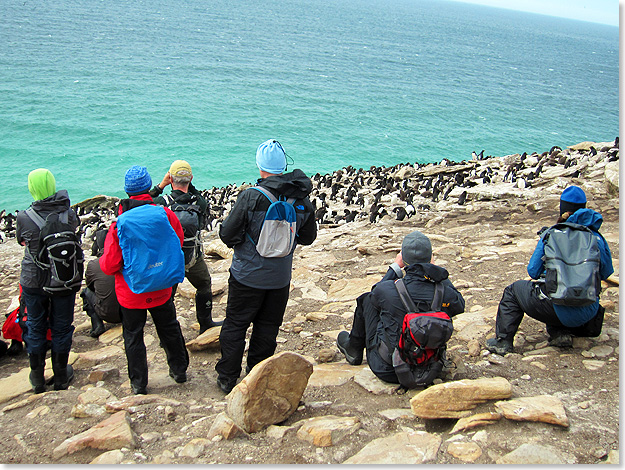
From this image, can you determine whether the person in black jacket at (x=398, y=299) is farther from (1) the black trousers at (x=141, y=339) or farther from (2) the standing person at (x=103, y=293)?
(2) the standing person at (x=103, y=293)

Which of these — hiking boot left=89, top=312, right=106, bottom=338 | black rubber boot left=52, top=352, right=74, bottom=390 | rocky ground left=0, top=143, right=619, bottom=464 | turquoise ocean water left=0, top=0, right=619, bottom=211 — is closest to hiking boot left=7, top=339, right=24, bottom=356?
rocky ground left=0, top=143, right=619, bottom=464

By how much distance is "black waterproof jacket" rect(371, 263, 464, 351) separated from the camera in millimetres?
3582

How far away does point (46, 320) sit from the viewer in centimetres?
442

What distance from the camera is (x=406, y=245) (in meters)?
3.69

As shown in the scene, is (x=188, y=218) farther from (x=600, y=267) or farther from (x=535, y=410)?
(x=600, y=267)

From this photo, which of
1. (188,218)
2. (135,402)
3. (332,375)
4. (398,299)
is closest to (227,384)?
(135,402)

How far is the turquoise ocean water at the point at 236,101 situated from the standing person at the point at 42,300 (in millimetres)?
21722

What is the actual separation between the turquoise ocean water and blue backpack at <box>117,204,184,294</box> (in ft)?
A: 74.9

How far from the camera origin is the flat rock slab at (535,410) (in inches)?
119

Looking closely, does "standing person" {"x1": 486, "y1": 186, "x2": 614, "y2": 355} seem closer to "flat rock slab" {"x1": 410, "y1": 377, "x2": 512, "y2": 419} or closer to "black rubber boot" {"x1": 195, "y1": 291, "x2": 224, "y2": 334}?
"flat rock slab" {"x1": 410, "y1": 377, "x2": 512, "y2": 419}

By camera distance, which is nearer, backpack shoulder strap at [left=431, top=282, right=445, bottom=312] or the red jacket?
backpack shoulder strap at [left=431, top=282, right=445, bottom=312]

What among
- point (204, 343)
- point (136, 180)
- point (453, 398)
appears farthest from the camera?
point (204, 343)

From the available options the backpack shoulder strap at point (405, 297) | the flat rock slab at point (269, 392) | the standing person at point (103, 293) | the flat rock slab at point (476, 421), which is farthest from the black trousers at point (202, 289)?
the flat rock slab at point (476, 421)

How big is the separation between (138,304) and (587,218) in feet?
12.1
